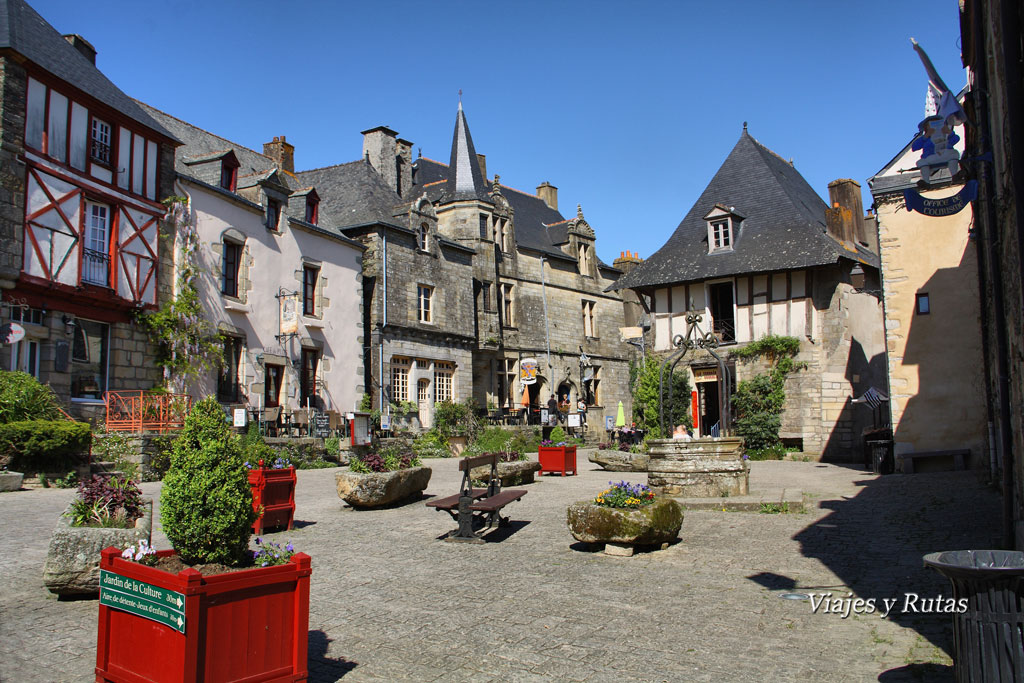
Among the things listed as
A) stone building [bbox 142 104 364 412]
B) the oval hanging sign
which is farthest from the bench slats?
stone building [bbox 142 104 364 412]

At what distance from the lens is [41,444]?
37.0 feet

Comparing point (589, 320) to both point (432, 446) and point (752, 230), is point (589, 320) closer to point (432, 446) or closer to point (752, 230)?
point (752, 230)

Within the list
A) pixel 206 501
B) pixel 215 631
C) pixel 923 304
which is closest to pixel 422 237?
pixel 923 304

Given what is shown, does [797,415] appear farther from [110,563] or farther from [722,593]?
[110,563]

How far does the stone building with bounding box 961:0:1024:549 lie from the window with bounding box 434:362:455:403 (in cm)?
1848

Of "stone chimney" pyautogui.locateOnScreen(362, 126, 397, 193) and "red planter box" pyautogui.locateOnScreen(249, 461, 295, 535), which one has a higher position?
"stone chimney" pyautogui.locateOnScreen(362, 126, 397, 193)

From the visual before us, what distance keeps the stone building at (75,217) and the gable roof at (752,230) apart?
42.7 feet

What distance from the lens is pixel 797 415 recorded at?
65.7ft

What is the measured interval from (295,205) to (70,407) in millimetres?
9216

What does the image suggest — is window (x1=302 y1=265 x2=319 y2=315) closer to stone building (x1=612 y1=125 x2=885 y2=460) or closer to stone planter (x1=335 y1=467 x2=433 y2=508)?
stone building (x1=612 y1=125 x2=885 y2=460)

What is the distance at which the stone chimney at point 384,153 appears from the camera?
27438mm

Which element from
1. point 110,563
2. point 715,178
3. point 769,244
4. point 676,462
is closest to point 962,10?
point 676,462

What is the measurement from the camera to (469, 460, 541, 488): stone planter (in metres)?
12.3

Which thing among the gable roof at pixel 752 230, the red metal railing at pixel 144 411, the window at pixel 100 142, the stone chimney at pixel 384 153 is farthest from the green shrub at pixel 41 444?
the stone chimney at pixel 384 153
